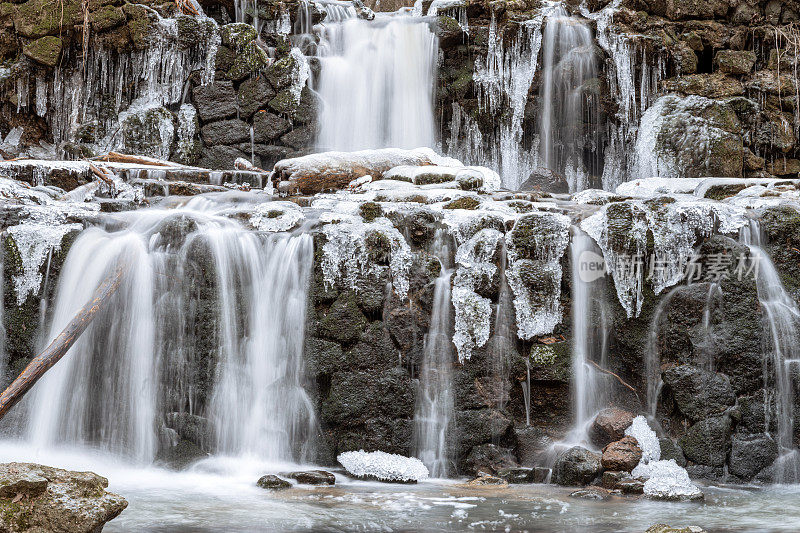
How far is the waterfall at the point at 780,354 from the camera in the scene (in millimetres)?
6457

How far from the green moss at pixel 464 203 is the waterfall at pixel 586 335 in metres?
1.38

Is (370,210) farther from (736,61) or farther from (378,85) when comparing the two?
(736,61)

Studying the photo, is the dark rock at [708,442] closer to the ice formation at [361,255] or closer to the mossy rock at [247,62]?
the ice formation at [361,255]

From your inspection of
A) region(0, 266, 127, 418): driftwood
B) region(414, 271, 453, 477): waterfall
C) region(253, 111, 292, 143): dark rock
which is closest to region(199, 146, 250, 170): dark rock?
region(253, 111, 292, 143): dark rock

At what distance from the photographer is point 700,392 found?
261 inches

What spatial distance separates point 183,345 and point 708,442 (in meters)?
5.30

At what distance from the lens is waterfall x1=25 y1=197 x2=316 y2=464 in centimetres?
648

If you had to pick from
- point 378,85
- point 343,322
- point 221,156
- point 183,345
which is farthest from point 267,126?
point 343,322

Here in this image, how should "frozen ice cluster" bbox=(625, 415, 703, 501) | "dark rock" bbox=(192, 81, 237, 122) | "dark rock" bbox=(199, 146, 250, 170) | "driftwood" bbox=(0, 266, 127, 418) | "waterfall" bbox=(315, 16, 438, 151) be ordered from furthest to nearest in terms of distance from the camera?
"waterfall" bbox=(315, 16, 438, 151) → "dark rock" bbox=(192, 81, 237, 122) → "dark rock" bbox=(199, 146, 250, 170) → "frozen ice cluster" bbox=(625, 415, 703, 501) → "driftwood" bbox=(0, 266, 127, 418)

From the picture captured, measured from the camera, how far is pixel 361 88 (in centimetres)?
1395

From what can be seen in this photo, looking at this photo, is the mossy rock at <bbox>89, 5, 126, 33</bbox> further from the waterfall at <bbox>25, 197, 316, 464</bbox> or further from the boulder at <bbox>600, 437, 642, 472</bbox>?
the boulder at <bbox>600, 437, 642, 472</bbox>

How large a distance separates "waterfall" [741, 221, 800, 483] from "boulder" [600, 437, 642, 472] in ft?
4.94

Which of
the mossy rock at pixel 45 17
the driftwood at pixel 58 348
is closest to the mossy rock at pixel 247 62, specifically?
the mossy rock at pixel 45 17

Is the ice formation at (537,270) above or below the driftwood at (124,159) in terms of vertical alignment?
below
